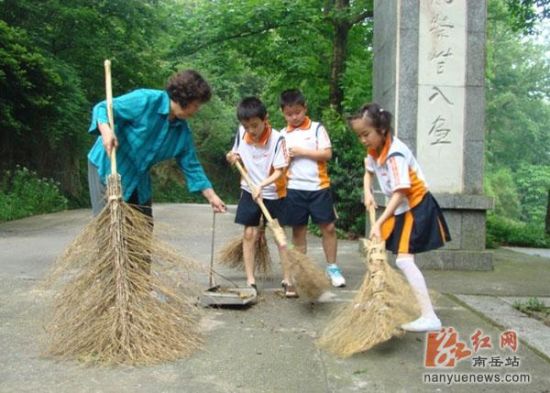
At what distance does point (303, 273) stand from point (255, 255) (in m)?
1.12

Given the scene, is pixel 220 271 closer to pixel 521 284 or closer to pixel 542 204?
pixel 521 284

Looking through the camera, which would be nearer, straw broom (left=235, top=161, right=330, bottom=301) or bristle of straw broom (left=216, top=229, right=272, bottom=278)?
straw broom (left=235, top=161, right=330, bottom=301)

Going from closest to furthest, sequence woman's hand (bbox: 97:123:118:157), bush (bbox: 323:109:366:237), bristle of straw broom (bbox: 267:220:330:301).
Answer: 1. woman's hand (bbox: 97:123:118:157)
2. bristle of straw broom (bbox: 267:220:330:301)
3. bush (bbox: 323:109:366:237)

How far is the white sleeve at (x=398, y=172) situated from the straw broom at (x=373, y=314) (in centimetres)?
33

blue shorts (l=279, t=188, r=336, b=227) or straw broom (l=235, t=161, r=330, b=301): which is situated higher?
blue shorts (l=279, t=188, r=336, b=227)

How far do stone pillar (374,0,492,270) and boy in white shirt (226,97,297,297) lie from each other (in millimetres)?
1898

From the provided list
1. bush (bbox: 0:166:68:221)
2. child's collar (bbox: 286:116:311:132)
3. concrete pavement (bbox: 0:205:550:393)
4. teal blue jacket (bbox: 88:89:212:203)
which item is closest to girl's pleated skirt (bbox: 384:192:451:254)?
concrete pavement (bbox: 0:205:550:393)

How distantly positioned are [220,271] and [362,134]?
238cm

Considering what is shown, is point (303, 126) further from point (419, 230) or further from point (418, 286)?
point (418, 286)

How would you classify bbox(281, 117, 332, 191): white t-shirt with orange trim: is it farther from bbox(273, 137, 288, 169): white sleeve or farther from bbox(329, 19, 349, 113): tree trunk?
bbox(329, 19, 349, 113): tree trunk

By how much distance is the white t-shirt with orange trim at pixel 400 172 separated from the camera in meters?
3.24

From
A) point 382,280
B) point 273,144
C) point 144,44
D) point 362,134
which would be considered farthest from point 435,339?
A: point 144,44

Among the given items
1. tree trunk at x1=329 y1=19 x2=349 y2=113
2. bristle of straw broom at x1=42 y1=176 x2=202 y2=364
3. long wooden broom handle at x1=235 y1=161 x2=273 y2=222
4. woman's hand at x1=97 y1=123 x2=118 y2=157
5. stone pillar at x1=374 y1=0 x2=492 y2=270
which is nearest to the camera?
bristle of straw broom at x1=42 y1=176 x2=202 y2=364

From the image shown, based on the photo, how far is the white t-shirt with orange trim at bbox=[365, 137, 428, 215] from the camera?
324cm
